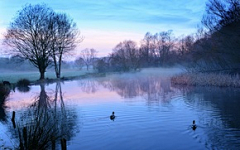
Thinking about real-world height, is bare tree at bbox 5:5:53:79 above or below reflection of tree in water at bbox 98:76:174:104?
above

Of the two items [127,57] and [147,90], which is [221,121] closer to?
[147,90]

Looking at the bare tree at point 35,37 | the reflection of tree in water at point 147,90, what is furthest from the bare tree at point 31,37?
the reflection of tree in water at point 147,90

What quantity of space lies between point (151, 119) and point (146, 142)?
3.37 meters

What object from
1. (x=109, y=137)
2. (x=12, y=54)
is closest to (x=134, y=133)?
(x=109, y=137)

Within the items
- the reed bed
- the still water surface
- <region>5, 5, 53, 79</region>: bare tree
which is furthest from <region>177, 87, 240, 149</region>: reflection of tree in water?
<region>5, 5, 53, 79</region>: bare tree

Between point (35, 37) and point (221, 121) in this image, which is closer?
point (221, 121)

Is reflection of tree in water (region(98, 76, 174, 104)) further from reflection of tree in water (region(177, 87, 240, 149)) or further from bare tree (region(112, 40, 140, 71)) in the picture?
bare tree (region(112, 40, 140, 71))

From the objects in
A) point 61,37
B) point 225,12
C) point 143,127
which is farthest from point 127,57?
point 143,127

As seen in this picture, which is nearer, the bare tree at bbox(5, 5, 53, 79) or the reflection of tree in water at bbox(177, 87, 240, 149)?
the reflection of tree in water at bbox(177, 87, 240, 149)

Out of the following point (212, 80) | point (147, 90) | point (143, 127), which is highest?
point (212, 80)

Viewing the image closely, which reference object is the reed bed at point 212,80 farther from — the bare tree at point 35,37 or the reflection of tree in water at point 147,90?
the bare tree at point 35,37

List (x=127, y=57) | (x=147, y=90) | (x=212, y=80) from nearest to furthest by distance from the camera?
1. (x=147, y=90)
2. (x=212, y=80)
3. (x=127, y=57)

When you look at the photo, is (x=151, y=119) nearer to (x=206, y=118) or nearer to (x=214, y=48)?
(x=206, y=118)

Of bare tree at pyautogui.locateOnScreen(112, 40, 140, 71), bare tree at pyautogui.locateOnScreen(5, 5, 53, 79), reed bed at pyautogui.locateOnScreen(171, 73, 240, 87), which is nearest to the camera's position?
reed bed at pyautogui.locateOnScreen(171, 73, 240, 87)
